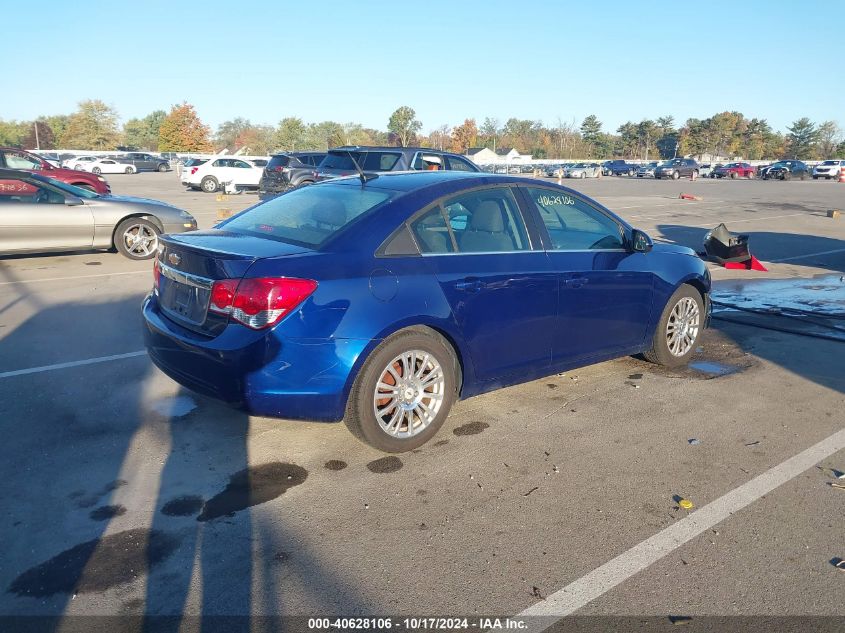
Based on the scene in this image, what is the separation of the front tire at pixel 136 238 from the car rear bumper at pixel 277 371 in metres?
7.45

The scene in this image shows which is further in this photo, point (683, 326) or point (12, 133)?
point (12, 133)

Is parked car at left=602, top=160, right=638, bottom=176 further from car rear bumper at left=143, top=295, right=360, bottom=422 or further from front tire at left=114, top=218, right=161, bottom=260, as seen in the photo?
car rear bumper at left=143, top=295, right=360, bottom=422

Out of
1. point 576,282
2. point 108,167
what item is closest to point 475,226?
point 576,282

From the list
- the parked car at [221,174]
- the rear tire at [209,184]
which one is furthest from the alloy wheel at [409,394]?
the rear tire at [209,184]

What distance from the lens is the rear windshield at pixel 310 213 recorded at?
4242 millimetres

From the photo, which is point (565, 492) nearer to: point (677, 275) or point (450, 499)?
point (450, 499)

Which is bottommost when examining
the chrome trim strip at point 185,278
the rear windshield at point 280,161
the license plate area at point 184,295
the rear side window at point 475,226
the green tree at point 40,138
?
the license plate area at point 184,295

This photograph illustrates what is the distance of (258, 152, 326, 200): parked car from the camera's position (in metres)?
20.8

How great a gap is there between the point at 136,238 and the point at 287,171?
10.8 m

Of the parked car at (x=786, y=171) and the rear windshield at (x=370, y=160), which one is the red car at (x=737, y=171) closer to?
the parked car at (x=786, y=171)

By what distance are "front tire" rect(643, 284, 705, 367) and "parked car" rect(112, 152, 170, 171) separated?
176ft

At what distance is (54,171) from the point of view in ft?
56.8

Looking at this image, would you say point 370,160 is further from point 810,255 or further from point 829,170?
point 829,170

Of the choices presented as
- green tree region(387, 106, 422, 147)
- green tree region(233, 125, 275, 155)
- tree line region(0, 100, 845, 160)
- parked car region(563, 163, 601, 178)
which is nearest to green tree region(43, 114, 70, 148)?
tree line region(0, 100, 845, 160)
